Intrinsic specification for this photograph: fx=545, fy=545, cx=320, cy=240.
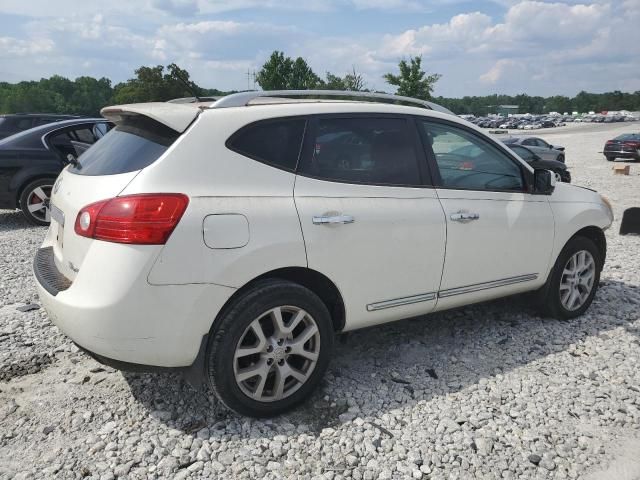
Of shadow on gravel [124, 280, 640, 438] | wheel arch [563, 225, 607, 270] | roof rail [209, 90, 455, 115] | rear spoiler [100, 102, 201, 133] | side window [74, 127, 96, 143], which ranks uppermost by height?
roof rail [209, 90, 455, 115]

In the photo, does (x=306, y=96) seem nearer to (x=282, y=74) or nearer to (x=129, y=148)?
(x=129, y=148)

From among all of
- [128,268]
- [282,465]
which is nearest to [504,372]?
[282,465]

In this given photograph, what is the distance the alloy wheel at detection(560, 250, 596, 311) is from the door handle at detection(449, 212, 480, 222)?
1323 mm

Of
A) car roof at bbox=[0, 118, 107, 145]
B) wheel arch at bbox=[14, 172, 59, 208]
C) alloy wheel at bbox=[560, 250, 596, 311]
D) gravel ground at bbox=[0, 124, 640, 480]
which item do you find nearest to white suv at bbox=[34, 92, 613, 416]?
gravel ground at bbox=[0, 124, 640, 480]

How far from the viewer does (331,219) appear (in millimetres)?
3105

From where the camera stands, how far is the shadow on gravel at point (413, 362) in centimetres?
319

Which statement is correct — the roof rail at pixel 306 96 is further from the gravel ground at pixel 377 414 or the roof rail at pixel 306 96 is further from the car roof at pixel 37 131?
the car roof at pixel 37 131

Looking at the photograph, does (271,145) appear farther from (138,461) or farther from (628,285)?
(628,285)

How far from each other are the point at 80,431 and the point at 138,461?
1.58ft

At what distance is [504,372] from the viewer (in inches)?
149

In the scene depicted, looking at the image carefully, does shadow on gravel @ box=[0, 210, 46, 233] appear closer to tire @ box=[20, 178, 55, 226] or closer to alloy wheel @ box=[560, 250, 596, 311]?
tire @ box=[20, 178, 55, 226]

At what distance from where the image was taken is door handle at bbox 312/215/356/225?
10.0 ft

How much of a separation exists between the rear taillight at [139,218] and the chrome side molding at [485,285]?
1.93 metres

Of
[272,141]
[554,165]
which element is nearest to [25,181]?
[272,141]
